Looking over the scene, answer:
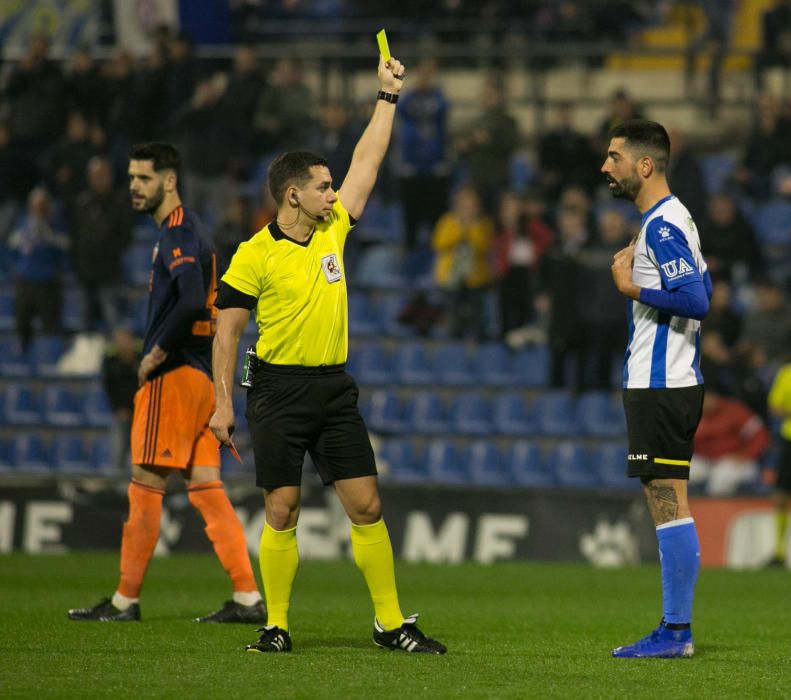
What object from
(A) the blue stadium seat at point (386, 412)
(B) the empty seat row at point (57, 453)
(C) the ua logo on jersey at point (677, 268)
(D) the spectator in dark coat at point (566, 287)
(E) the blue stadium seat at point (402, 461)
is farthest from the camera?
(B) the empty seat row at point (57, 453)

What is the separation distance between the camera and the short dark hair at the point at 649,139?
679 centimetres

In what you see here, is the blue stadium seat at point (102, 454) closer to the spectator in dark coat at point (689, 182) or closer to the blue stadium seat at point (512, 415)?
the blue stadium seat at point (512, 415)

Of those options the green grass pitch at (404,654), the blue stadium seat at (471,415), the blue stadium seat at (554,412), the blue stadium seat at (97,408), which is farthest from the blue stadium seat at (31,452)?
the green grass pitch at (404,654)

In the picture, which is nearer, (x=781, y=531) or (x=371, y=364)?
(x=781, y=531)

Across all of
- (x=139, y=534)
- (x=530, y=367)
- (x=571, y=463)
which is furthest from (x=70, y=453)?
(x=139, y=534)

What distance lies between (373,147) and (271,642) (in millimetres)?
2356

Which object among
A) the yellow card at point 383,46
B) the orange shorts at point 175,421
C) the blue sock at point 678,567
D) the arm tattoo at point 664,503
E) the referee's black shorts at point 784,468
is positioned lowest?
the referee's black shorts at point 784,468

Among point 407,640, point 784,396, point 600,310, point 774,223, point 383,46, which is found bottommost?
point 407,640

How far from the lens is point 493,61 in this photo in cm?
2109

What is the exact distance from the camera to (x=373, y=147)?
7168 millimetres

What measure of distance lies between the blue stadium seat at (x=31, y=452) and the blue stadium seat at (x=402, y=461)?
421 centimetres

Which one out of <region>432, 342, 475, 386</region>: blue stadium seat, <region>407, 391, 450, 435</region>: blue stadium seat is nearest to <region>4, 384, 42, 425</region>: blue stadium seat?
<region>407, 391, 450, 435</region>: blue stadium seat

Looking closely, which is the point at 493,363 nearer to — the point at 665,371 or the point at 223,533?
the point at 223,533

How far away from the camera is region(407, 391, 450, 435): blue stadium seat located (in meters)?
17.4
